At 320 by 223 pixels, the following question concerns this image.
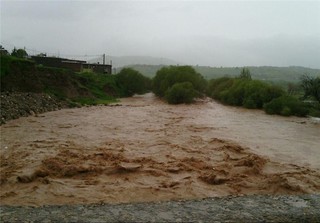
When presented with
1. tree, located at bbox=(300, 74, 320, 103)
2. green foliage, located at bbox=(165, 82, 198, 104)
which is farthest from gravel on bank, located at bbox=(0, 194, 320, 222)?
green foliage, located at bbox=(165, 82, 198, 104)

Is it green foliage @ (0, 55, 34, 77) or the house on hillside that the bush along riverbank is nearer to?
green foliage @ (0, 55, 34, 77)

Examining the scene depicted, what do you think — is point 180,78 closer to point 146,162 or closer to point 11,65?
point 11,65

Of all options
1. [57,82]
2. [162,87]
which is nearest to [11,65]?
[57,82]

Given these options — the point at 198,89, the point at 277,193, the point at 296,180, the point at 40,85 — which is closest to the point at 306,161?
the point at 296,180

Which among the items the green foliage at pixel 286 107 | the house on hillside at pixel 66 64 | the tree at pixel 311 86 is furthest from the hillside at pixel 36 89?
the tree at pixel 311 86

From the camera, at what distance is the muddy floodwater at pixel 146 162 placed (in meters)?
11.2

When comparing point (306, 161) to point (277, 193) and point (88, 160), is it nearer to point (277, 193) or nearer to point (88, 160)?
point (277, 193)

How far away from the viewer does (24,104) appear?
28781mm

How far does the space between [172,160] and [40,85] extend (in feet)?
77.9

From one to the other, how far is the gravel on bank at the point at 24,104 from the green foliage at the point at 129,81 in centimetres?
2346

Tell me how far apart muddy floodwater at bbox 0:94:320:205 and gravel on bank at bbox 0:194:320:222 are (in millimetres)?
1167

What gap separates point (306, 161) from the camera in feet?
52.3

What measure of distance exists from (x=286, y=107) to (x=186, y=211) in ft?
97.6

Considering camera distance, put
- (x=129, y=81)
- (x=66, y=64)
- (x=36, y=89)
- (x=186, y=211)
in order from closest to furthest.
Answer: (x=186, y=211)
(x=36, y=89)
(x=66, y=64)
(x=129, y=81)
